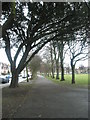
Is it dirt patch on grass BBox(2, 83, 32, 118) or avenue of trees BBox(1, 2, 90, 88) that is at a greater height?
avenue of trees BBox(1, 2, 90, 88)

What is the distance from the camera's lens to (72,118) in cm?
720

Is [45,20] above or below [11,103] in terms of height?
above

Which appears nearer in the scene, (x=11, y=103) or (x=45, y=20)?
(x=11, y=103)

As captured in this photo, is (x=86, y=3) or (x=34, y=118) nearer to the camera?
(x=34, y=118)

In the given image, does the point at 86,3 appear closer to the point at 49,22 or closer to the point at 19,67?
the point at 49,22

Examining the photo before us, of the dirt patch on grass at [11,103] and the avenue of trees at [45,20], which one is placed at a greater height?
the avenue of trees at [45,20]

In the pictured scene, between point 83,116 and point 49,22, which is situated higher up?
point 49,22

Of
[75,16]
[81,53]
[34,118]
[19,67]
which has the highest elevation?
[75,16]

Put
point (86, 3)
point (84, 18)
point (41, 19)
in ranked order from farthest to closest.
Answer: point (41, 19) → point (84, 18) → point (86, 3)

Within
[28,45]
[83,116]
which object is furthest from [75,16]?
[83,116]

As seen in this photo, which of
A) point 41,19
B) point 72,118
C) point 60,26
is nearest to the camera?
point 72,118

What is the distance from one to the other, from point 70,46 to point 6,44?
43.1ft

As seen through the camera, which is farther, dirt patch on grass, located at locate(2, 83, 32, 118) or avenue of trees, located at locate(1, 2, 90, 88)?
avenue of trees, located at locate(1, 2, 90, 88)

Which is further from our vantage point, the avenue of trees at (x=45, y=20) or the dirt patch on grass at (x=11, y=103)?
the avenue of trees at (x=45, y=20)
